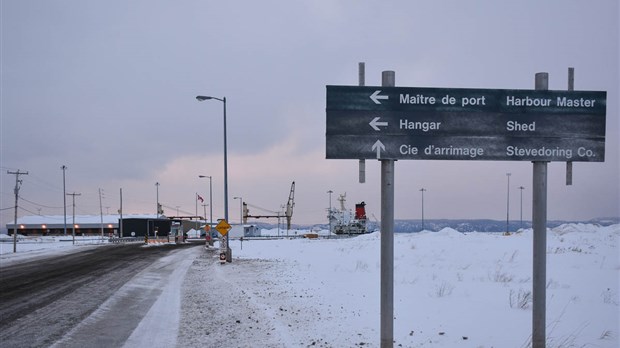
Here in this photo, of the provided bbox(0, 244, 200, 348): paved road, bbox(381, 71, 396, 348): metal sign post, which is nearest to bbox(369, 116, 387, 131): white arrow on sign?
bbox(381, 71, 396, 348): metal sign post

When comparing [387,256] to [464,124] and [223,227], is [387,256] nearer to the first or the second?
[464,124]

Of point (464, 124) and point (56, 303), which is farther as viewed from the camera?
point (56, 303)

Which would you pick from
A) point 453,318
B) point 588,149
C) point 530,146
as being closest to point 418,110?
point 530,146

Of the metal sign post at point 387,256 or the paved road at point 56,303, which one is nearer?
the metal sign post at point 387,256

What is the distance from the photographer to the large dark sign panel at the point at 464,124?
19.4 ft

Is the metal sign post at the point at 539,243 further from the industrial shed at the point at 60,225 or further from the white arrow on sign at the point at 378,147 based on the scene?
the industrial shed at the point at 60,225

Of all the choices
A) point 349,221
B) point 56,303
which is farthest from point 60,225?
point 56,303

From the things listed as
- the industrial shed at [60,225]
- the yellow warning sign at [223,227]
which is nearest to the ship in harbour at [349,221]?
the industrial shed at [60,225]

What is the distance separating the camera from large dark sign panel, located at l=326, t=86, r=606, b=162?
19.4 feet

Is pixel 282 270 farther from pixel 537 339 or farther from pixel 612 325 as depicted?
pixel 537 339

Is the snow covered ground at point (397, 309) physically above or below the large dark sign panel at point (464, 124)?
below

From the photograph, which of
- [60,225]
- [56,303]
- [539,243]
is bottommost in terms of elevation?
[60,225]

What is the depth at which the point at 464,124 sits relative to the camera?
6039 millimetres

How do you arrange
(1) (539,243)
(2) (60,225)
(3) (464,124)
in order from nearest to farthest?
(3) (464,124) < (1) (539,243) < (2) (60,225)
